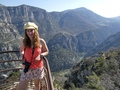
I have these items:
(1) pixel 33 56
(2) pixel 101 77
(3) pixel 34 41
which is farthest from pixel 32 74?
(2) pixel 101 77

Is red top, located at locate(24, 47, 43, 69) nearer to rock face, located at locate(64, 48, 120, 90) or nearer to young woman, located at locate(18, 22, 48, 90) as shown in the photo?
young woman, located at locate(18, 22, 48, 90)

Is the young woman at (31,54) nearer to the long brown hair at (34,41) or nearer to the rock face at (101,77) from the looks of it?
the long brown hair at (34,41)

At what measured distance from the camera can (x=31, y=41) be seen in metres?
3.96

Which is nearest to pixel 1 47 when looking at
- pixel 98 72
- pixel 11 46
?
pixel 11 46

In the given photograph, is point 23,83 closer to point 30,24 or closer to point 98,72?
point 30,24

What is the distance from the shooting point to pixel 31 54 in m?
3.87

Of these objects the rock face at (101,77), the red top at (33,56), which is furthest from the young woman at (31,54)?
the rock face at (101,77)

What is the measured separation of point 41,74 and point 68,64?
Result: 7502 inches

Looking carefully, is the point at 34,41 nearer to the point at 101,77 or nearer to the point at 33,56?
the point at 33,56

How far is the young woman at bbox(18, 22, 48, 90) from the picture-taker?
3.87 metres

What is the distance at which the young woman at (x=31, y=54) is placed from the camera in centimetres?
387

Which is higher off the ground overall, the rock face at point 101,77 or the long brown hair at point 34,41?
the long brown hair at point 34,41

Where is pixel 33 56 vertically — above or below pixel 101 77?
above

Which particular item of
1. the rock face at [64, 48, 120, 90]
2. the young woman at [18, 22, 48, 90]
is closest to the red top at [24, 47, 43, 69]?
the young woman at [18, 22, 48, 90]
